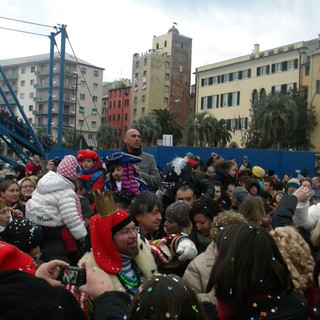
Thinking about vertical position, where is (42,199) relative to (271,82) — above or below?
below

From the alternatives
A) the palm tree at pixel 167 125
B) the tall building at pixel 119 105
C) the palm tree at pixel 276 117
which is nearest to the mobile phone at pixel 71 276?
the palm tree at pixel 276 117

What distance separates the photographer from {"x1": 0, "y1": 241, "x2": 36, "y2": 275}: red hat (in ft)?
6.56

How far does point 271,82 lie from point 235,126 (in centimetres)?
781

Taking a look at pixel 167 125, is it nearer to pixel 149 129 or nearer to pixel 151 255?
pixel 149 129

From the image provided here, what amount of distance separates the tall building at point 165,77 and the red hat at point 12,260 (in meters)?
79.4

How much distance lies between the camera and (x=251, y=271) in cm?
206

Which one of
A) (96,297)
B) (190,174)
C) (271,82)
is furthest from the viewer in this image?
(271,82)

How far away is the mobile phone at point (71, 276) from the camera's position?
2254 mm

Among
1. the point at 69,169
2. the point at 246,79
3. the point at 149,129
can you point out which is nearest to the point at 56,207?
the point at 69,169

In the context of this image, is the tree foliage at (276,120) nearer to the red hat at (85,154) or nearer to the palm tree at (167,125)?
the palm tree at (167,125)

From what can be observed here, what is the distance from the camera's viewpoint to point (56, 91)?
3971 inches

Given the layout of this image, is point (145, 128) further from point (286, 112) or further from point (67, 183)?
point (67, 183)

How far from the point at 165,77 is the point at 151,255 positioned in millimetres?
81658

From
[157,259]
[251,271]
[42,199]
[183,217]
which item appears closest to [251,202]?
[183,217]
